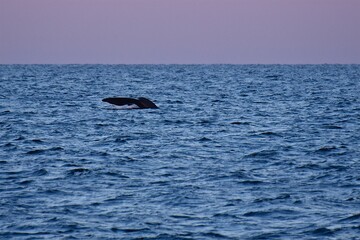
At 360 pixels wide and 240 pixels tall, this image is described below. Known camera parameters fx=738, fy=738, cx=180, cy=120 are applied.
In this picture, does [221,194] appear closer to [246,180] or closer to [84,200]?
[246,180]

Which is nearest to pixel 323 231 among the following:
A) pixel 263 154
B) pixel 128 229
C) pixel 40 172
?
pixel 128 229

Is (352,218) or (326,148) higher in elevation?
(326,148)

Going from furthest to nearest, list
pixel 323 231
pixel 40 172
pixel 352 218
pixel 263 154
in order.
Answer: pixel 263 154 → pixel 40 172 → pixel 352 218 → pixel 323 231

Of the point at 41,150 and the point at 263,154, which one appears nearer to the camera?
the point at 263,154

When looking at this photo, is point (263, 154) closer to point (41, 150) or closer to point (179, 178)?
point (179, 178)

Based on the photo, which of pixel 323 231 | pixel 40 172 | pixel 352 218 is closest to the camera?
pixel 323 231

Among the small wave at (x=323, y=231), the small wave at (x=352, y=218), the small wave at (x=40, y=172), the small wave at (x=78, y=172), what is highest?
the small wave at (x=352, y=218)

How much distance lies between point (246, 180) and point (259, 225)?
4399 mm

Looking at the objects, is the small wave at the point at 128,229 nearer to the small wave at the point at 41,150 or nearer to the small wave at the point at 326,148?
the small wave at the point at 41,150

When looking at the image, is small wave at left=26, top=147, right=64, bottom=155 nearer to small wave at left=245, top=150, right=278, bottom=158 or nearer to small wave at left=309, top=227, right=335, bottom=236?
small wave at left=245, top=150, right=278, bottom=158

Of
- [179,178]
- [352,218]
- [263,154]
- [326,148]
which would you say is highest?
[326,148]

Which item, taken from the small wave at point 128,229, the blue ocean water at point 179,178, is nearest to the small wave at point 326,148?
the blue ocean water at point 179,178

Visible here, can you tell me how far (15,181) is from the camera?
60.2 ft

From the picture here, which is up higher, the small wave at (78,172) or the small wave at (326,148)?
the small wave at (326,148)
